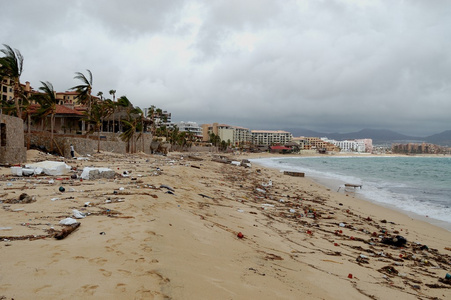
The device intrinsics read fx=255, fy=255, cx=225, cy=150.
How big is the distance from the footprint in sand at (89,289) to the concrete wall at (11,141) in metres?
14.0

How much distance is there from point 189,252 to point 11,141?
47.6 ft

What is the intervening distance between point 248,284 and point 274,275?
699 mm

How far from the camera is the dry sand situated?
8.34 ft

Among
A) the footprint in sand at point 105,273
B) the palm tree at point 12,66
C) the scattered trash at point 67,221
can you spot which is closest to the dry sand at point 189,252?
the footprint in sand at point 105,273

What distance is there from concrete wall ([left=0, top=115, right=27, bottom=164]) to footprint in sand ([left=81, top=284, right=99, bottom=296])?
14.0 meters

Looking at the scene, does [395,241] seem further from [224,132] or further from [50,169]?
[224,132]

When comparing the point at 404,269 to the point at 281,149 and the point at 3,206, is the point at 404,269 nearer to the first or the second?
the point at 3,206

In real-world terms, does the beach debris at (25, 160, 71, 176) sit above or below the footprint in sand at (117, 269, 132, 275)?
above

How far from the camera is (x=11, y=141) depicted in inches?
523

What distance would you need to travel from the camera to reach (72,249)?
125 inches

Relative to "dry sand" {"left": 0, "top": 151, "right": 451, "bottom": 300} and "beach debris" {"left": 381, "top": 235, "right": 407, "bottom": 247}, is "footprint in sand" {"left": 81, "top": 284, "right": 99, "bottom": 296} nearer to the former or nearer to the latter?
"dry sand" {"left": 0, "top": 151, "right": 451, "bottom": 300}

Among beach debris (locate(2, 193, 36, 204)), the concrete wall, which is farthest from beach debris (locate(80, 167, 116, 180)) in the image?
the concrete wall

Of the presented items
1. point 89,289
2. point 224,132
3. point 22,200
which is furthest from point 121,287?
point 224,132

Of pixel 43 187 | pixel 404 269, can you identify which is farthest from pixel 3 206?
pixel 404 269
